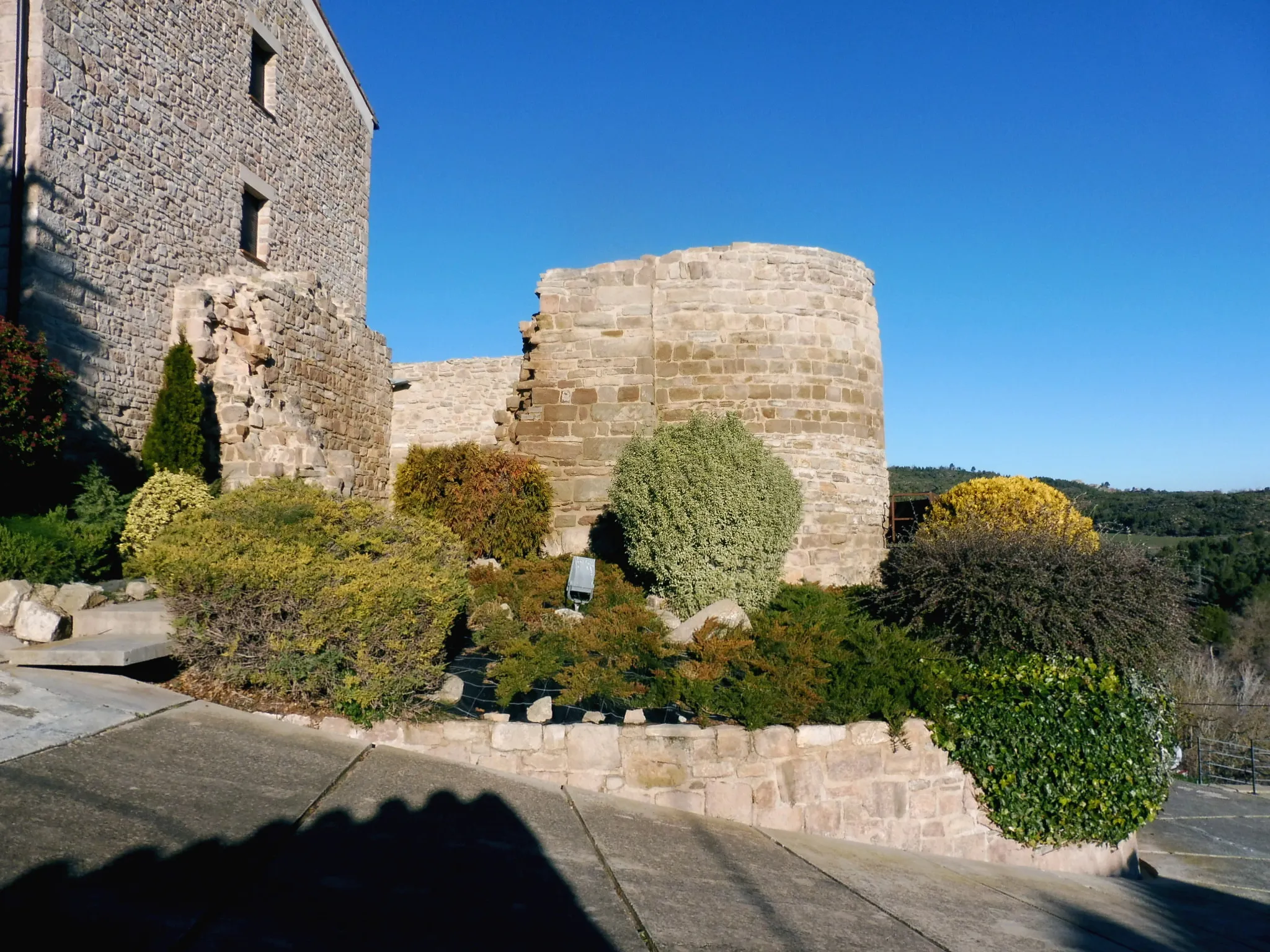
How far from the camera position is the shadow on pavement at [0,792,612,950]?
271cm

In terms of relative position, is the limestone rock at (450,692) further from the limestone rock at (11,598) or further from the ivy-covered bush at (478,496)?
the ivy-covered bush at (478,496)

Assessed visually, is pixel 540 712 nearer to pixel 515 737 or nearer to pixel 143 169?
pixel 515 737

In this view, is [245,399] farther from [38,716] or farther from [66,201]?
[38,716]

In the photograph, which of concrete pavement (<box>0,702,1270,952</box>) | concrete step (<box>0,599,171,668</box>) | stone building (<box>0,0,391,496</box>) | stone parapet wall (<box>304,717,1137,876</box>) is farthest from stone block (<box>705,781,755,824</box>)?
stone building (<box>0,0,391,496</box>)

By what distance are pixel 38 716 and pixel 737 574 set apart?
6.11 meters

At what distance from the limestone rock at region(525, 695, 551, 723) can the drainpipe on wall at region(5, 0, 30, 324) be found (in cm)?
759

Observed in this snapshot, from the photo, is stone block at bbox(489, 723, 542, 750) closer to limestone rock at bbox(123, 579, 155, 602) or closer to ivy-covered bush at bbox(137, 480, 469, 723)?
ivy-covered bush at bbox(137, 480, 469, 723)

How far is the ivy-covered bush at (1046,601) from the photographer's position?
7.05 m

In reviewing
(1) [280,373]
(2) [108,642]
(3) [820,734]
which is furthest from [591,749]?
(1) [280,373]

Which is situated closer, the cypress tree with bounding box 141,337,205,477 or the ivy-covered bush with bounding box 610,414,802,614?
the ivy-covered bush with bounding box 610,414,802,614

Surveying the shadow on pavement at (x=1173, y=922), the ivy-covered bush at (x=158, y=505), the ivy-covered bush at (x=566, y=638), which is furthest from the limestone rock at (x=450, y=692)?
the shadow on pavement at (x=1173, y=922)

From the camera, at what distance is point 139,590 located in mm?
6633

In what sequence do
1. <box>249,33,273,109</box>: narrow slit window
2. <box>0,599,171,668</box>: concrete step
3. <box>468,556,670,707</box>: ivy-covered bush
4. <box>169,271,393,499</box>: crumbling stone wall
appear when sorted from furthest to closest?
<box>249,33,273,109</box>: narrow slit window
<box>169,271,393,499</box>: crumbling stone wall
<box>468,556,670,707</box>: ivy-covered bush
<box>0,599,171,668</box>: concrete step

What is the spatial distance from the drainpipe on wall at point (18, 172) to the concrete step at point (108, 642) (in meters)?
5.04
